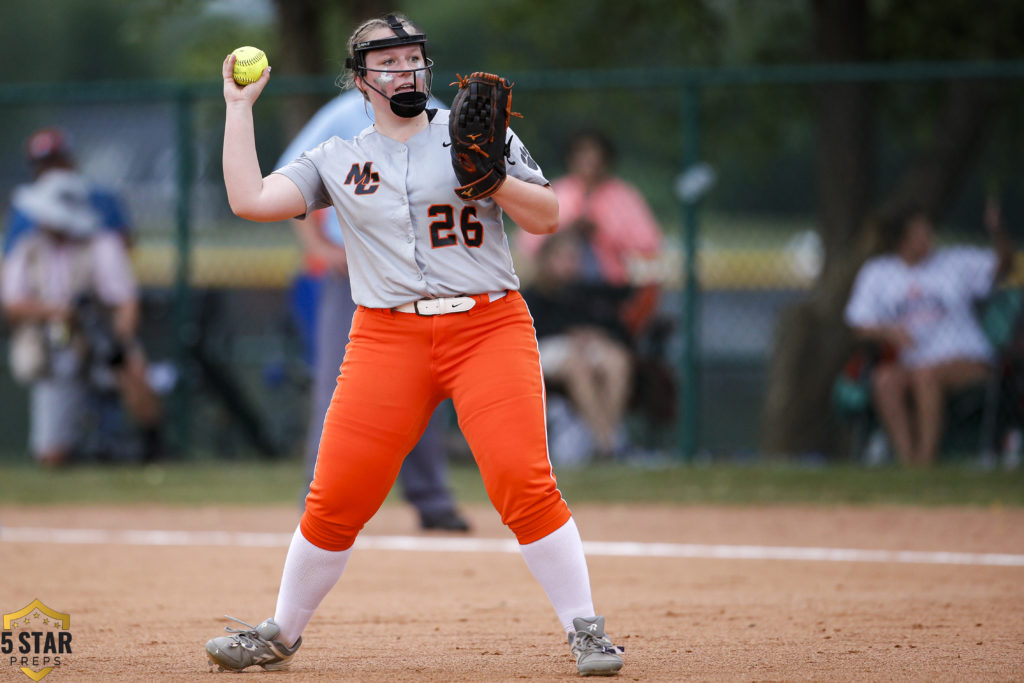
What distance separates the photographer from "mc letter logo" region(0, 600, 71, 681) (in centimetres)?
418

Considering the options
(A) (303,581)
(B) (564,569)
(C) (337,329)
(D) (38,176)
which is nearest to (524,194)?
(B) (564,569)

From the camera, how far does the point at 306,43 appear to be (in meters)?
11.3

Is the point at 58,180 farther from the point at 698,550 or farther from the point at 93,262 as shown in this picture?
the point at 698,550

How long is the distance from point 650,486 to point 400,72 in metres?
5.34

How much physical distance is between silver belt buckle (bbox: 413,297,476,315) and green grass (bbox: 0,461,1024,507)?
15.2 feet

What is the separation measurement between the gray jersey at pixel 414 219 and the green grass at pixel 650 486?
15.2ft

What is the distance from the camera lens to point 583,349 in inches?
373

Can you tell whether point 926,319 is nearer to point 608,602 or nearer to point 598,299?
point 598,299

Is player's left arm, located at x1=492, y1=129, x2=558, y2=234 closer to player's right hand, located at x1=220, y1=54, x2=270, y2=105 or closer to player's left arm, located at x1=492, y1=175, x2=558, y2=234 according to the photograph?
player's left arm, located at x1=492, y1=175, x2=558, y2=234

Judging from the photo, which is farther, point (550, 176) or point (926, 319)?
point (550, 176)

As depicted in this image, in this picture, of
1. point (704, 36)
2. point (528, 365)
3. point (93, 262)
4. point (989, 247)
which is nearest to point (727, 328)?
point (704, 36)

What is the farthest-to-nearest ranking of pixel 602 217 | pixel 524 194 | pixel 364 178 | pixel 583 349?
pixel 602 217 < pixel 583 349 < pixel 364 178 < pixel 524 194

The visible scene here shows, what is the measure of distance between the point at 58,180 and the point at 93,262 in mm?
622

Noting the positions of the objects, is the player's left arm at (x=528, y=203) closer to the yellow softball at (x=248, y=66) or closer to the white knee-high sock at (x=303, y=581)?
the yellow softball at (x=248, y=66)
